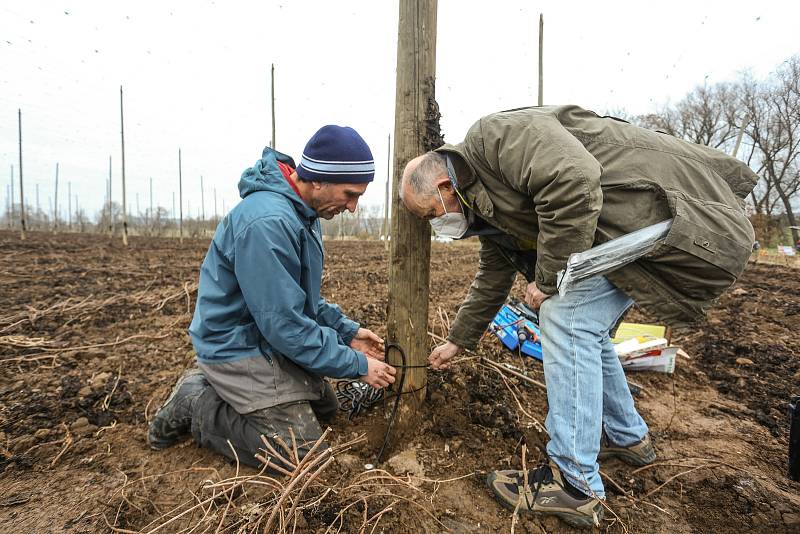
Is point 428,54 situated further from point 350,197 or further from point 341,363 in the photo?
point 341,363

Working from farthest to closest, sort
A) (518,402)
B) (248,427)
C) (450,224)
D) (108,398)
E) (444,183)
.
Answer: (108,398) → (518,402) → (248,427) → (450,224) → (444,183)

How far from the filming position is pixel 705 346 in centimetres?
444

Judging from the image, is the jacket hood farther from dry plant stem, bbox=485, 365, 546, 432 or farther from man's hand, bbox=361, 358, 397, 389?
dry plant stem, bbox=485, 365, 546, 432

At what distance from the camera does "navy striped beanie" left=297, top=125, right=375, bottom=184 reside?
209 centimetres

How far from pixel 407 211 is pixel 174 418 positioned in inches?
67.3

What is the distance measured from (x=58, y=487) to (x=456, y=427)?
6.64 ft

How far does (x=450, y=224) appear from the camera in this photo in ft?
6.90

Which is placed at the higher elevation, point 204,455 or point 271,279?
point 271,279

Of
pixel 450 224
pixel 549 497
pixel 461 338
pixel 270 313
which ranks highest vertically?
pixel 450 224

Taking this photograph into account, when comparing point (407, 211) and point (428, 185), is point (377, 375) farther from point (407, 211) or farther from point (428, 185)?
point (428, 185)

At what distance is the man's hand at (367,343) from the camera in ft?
8.75

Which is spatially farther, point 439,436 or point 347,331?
point 347,331

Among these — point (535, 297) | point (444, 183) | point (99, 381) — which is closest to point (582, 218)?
point (535, 297)

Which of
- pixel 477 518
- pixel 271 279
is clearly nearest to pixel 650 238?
pixel 477 518
